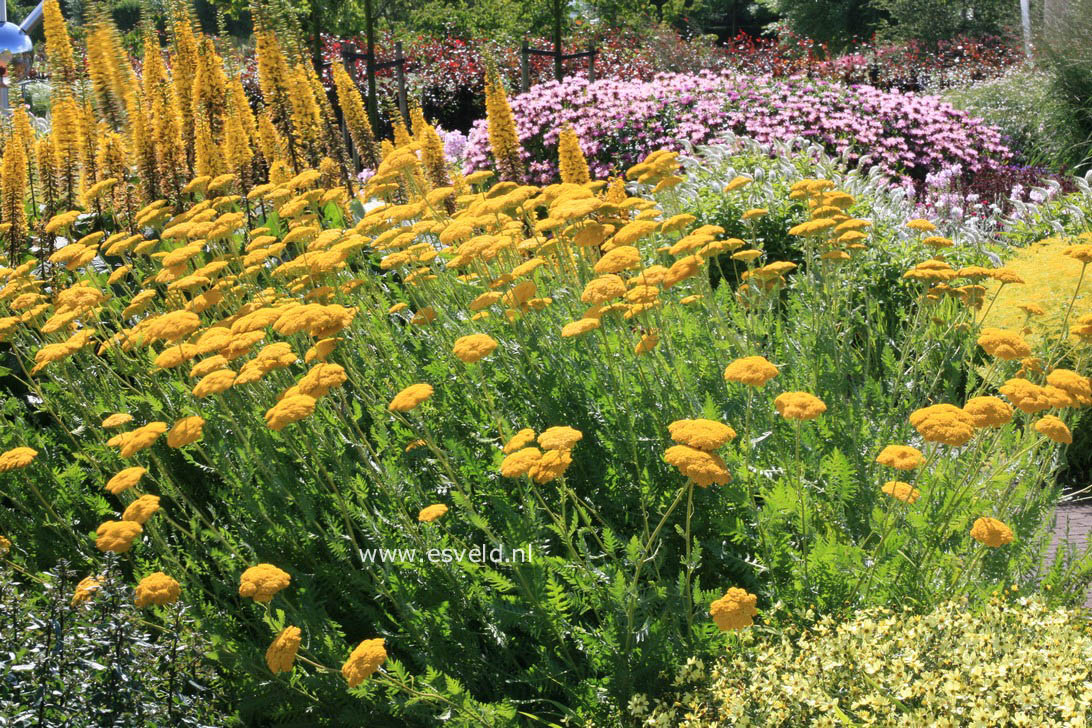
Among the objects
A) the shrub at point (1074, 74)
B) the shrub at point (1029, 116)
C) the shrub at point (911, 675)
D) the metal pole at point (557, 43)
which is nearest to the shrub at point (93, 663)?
the shrub at point (911, 675)

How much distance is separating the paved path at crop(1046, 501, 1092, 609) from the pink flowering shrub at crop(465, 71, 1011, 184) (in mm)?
6197

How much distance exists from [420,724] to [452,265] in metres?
1.60

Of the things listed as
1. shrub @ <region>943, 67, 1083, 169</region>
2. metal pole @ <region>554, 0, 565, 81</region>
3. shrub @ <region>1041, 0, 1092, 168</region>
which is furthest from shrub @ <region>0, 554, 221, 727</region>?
shrub @ <region>1041, 0, 1092, 168</region>

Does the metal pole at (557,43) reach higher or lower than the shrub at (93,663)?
higher

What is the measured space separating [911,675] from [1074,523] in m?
2.44

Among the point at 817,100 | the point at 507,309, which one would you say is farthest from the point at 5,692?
the point at 817,100

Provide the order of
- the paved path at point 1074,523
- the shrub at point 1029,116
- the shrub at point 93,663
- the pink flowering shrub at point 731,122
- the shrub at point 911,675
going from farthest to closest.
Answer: the shrub at point 1029,116
the pink flowering shrub at point 731,122
the paved path at point 1074,523
the shrub at point 93,663
the shrub at point 911,675

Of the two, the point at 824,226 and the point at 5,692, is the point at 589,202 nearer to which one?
the point at 824,226

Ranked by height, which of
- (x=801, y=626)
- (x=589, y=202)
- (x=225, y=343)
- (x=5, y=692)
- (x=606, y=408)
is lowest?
(x=801, y=626)

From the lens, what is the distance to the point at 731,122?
32.7 ft

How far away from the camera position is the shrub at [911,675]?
1.97 metres

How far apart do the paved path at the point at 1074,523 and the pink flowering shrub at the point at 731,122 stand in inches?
244

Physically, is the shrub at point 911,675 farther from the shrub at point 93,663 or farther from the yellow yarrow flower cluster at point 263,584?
the shrub at point 93,663

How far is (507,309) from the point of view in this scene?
369 centimetres
